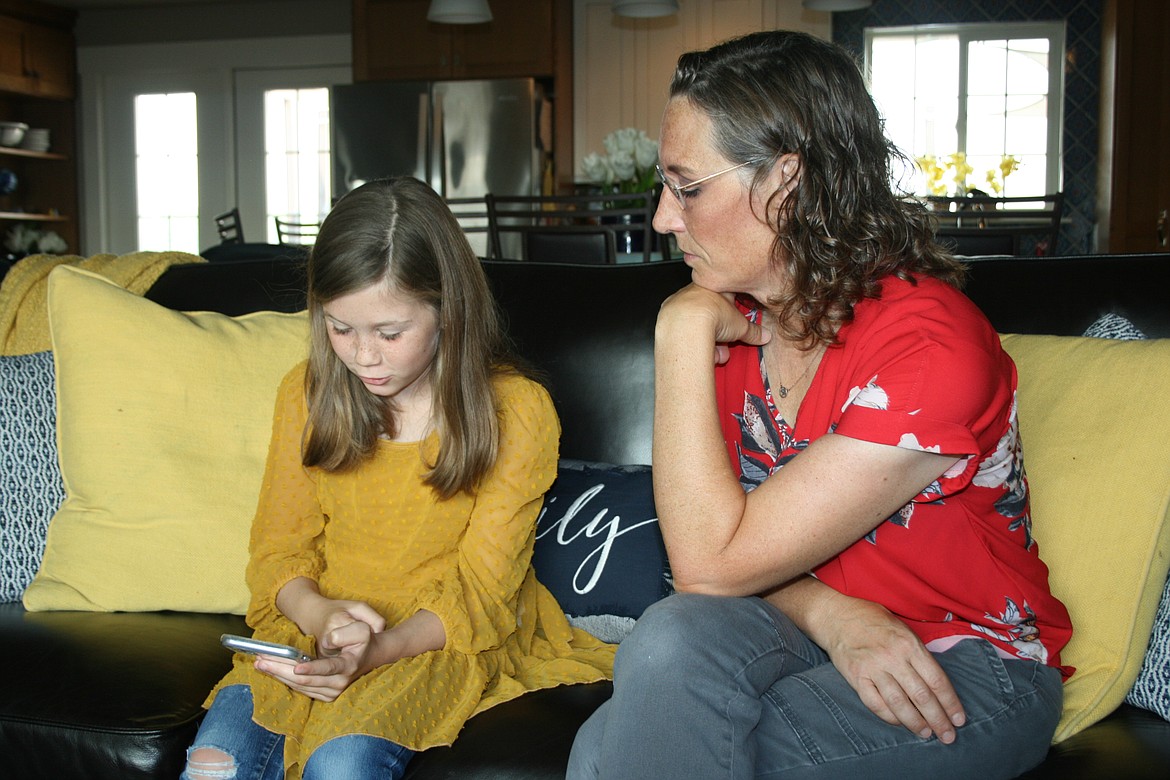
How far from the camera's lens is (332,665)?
1.14 meters

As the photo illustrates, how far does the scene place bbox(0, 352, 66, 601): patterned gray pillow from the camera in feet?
5.37

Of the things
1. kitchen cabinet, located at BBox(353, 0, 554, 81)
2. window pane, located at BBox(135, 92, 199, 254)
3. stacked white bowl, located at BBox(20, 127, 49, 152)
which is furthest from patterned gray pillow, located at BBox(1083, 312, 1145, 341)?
stacked white bowl, located at BBox(20, 127, 49, 152)

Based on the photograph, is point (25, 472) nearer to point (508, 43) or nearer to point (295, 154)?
point (508, 43)

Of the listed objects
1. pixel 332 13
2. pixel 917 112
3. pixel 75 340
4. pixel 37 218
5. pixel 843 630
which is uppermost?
pixel 332 13

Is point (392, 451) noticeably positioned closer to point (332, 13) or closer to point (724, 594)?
point (724, 594)

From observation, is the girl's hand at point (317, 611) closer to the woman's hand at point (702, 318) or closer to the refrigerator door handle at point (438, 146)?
the woman's hand at point (702, 318)

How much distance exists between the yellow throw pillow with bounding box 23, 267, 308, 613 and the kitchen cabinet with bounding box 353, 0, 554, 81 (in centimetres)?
453

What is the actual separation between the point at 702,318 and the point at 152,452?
3.05 ft

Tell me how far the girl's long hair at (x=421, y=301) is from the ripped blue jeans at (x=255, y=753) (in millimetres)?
326

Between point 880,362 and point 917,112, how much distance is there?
5608mm

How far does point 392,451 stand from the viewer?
1.42 meters

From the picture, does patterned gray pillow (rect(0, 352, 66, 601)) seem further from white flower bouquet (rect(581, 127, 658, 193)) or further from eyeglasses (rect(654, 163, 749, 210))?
white flower bouquet (rect(581, 127, 658, 193))

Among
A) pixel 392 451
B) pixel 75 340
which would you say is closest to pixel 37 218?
pixel 75 340

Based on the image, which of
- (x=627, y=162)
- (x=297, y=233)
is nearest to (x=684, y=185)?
(x=627, y=162)
